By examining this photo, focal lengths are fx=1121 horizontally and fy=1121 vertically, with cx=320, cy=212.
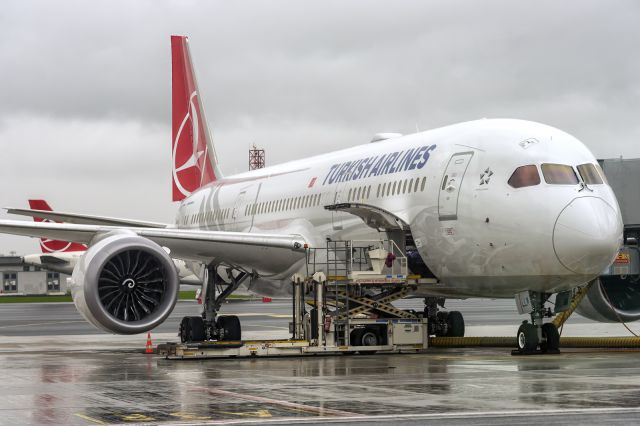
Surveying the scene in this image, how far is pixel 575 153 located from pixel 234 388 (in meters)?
7.88

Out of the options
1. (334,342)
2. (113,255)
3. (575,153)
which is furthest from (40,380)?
(575,153)

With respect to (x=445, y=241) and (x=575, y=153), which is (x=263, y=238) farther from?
(x=575, y=153)

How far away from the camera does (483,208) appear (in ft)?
59.6

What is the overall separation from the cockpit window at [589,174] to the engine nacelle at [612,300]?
→ 12.7 ft

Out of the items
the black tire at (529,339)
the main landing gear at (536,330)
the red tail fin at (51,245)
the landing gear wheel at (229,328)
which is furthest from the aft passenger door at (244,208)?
the red tail fin at (51,245)

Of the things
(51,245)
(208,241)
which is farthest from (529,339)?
(51,245)

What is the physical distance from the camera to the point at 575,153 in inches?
722

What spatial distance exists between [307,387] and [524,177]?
20.9 feet

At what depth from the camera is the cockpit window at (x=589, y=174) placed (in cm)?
1792

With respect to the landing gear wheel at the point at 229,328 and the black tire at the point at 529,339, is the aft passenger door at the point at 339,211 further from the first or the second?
the black tire at the point at 529,339

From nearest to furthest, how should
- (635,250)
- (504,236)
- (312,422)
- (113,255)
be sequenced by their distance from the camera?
1. (312,422)
2. (504,236)
3. (113,255)
4. (635,250)

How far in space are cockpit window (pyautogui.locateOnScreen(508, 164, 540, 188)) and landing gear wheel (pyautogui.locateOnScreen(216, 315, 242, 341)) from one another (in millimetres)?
8809

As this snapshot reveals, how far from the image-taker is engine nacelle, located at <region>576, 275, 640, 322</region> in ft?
71.3

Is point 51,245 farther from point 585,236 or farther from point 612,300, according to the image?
point 585,236
